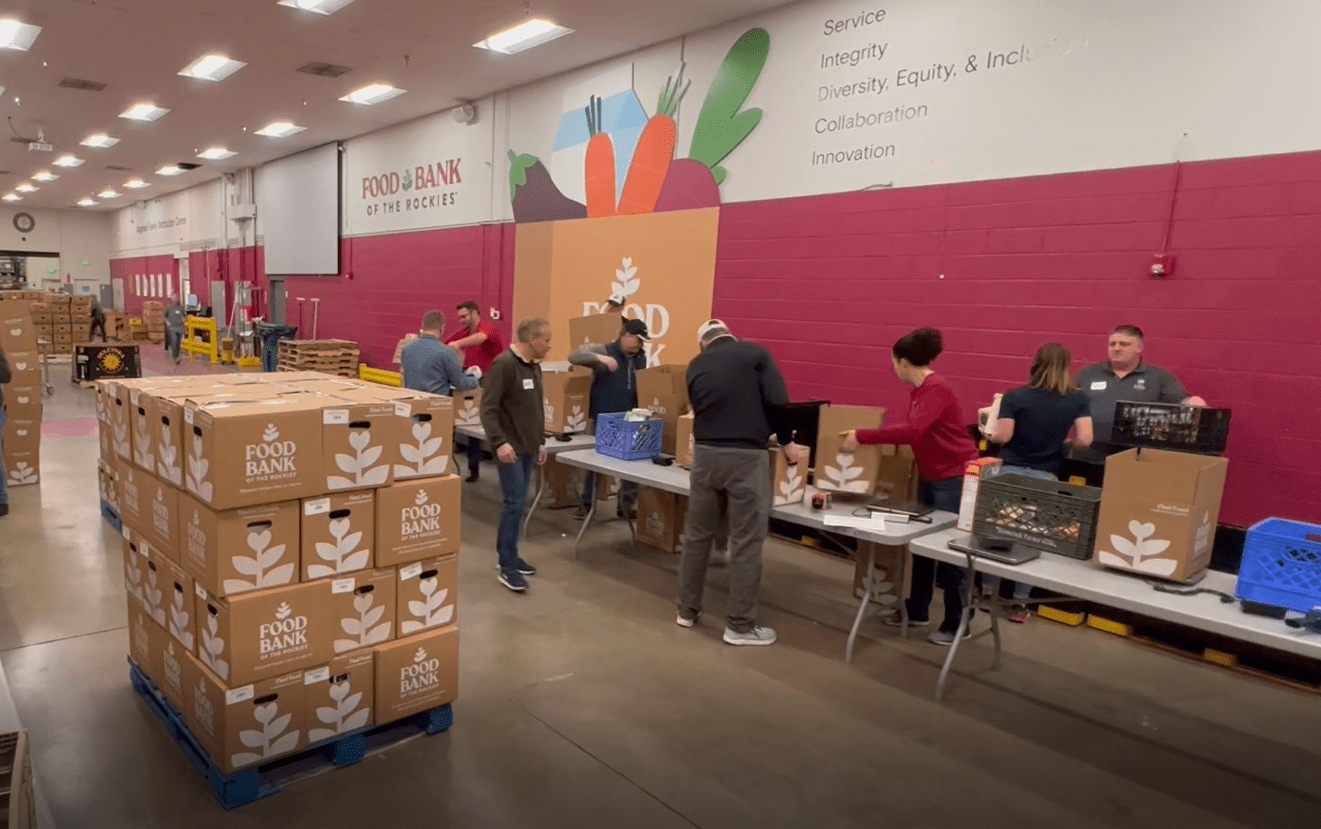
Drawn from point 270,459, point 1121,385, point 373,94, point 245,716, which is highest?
point 373,94

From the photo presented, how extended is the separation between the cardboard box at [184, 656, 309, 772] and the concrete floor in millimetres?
168

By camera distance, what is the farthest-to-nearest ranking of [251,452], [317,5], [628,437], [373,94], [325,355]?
1. [325,355]
2. [373,94]
3. [317,5]
4. [628,437]
5. [251,452]

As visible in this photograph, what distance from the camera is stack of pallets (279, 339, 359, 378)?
37.9ft

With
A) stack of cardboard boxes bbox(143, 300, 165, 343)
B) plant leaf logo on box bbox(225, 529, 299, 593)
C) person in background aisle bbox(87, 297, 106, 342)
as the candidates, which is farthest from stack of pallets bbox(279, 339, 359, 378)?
stack of cardboard boxes bbox(143, 300, 165, 343)

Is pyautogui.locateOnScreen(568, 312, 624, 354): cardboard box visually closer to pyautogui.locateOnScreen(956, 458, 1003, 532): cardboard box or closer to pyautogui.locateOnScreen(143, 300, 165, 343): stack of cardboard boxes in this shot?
pyautogui.locateOnScreen(956, 458, 1003, 532): cardboard box

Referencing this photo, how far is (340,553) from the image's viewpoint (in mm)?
2764

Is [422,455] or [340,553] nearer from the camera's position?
[340,553]

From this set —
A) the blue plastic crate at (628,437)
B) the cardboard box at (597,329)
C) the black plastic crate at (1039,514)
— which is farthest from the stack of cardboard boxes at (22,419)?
the black plastic crate at (1039,514)

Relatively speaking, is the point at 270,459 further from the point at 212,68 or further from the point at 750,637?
the point at 212,68

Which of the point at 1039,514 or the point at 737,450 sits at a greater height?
the point at 737,450

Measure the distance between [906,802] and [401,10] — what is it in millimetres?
6624

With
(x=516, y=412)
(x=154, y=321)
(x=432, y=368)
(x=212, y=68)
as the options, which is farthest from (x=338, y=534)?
(x=154, y=321)

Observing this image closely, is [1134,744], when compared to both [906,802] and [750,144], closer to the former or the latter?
[906,802]

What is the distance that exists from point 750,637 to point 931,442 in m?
1.35
